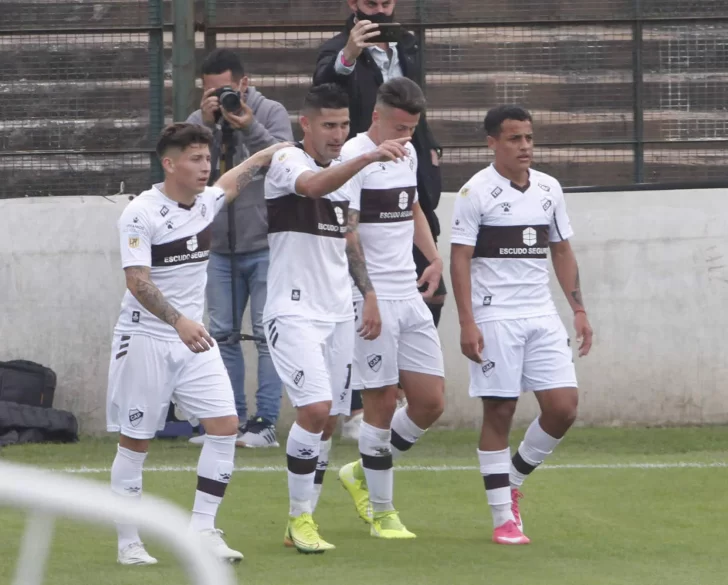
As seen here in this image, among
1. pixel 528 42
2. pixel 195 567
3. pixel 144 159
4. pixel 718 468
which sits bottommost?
pixel 718 468

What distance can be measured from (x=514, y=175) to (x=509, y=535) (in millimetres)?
1562

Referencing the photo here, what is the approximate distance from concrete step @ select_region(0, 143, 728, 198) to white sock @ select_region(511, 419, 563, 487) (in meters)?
3.92

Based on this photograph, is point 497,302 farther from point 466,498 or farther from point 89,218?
point 89,218

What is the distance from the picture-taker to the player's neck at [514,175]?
6430 millimetres

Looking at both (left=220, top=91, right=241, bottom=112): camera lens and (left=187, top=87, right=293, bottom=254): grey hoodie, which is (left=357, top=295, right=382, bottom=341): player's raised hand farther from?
(left=187, top=87, right=293, bottom=254): grey hoodie

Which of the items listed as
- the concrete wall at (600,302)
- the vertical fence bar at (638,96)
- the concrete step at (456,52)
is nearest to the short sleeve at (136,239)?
the concrete wall at (600,302)

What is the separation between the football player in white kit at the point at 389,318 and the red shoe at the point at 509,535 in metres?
0.42

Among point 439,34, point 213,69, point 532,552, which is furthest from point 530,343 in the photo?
point 439,34

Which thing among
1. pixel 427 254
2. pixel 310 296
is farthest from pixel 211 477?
pixel 427 254

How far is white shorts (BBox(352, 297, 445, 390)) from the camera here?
20.9 ft

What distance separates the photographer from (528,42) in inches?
402

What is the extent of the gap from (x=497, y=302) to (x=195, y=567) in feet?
15.1

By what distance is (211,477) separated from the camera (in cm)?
566

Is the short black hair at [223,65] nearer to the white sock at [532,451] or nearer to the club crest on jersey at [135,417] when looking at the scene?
the white sock at [532,451]
